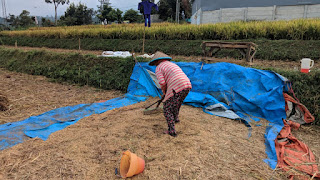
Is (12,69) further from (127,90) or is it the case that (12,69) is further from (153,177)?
(153,177)

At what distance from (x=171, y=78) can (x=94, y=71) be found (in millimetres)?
4131

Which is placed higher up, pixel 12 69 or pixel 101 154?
pixel 12 69

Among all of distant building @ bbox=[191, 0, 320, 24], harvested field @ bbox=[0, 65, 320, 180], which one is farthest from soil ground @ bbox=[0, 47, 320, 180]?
distant building @ bbox=[191, 0, 320, 24]

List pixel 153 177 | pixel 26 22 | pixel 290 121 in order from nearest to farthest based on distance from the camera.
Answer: pixel 153 177
pixel 290 121
pixel 26 22

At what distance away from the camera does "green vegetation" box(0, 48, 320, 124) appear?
3697 mm

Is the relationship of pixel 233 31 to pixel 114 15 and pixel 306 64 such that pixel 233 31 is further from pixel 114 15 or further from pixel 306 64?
pixel 114 15

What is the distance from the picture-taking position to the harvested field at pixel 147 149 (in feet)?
6.72

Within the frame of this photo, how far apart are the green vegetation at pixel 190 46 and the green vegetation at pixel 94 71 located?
3.02 feet

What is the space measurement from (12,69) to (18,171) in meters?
8.33

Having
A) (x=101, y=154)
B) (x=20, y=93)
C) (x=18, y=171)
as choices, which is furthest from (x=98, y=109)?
(x=20, y=93)

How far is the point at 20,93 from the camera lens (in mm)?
5199

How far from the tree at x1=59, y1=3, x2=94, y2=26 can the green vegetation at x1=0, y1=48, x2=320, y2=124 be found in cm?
2115

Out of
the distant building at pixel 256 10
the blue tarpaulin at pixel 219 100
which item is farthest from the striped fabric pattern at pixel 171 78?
the distant building at pixel 256 10

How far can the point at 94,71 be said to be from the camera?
6.23 metres
